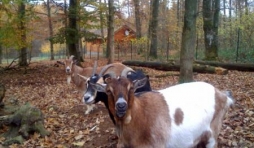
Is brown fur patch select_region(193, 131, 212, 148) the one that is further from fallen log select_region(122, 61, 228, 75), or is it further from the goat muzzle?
fallen log select_region(122, 61, 228, 75)

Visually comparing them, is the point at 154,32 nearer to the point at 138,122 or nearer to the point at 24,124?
the point at 24,124

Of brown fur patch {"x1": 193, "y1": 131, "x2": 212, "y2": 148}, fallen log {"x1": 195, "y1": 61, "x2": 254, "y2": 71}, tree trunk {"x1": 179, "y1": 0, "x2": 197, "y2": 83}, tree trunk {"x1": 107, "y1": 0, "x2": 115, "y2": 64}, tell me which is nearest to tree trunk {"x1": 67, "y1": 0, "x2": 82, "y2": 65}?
tree trunk {"x1": 107, "y1": 0, "x2": 115, "y2": 64}

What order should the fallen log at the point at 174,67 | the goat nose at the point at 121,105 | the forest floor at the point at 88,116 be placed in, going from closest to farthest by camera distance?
the goat nose at the point at 121,105, the forest floor at the point at 88,116, the fallen log at the point at 174,67

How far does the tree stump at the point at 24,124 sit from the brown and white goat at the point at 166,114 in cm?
329

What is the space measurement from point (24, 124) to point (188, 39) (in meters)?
4.41

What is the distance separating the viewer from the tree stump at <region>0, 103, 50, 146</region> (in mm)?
6672

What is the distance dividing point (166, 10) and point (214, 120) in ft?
122

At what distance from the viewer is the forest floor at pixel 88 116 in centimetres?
569

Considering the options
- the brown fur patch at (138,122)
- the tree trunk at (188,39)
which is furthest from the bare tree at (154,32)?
the brown fur patch at (138,122)

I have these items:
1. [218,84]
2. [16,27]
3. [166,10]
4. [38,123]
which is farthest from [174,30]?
[38,123]

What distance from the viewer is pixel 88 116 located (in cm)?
800

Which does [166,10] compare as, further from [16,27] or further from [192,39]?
[192,39]

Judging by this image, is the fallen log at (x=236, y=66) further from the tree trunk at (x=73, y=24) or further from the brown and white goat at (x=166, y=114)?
the brown and white goat at (x=166, y=114)

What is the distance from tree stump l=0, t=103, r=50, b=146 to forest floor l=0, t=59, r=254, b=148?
148 mm
